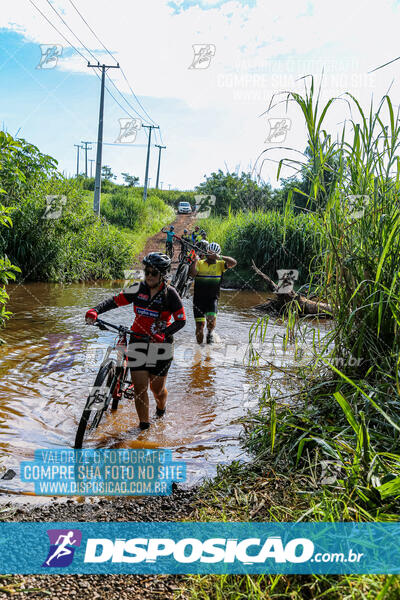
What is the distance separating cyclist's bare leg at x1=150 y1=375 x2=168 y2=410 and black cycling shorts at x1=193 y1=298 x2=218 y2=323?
3357 millimetres

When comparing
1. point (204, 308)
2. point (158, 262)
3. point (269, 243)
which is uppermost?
point (158, 262)

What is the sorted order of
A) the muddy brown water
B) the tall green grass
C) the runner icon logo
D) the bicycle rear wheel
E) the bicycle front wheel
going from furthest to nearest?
the tall green grass
the bicycle front wheel
the muddy brown water
the bicycle rear wheel
the runner icon logo

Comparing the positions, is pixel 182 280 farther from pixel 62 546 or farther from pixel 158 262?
pixel 62 546

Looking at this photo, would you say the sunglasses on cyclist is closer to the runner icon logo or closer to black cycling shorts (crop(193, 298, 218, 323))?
the runner icon logo

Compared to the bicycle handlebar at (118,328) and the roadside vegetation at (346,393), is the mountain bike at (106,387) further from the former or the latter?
the roadside vegetation at (346,393)

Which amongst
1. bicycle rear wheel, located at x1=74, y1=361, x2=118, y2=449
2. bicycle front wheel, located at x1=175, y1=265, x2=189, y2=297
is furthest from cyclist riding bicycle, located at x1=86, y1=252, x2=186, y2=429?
bicycle front wheel, located at x1=175, y1=265, x2=189, y2=297

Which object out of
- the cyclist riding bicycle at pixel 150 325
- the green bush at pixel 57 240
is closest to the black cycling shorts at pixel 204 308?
the cyclist riding bicycle at pixel 150 325

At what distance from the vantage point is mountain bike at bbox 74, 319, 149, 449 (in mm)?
4074

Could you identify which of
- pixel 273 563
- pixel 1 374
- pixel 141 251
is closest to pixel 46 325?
pixel 1 374

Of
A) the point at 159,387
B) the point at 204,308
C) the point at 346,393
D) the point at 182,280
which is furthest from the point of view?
the point at 182,280

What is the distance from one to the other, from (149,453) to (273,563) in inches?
82.7

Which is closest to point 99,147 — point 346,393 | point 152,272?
point 152,272

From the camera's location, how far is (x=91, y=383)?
6.11 meters

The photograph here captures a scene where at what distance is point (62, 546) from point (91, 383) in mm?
3553
